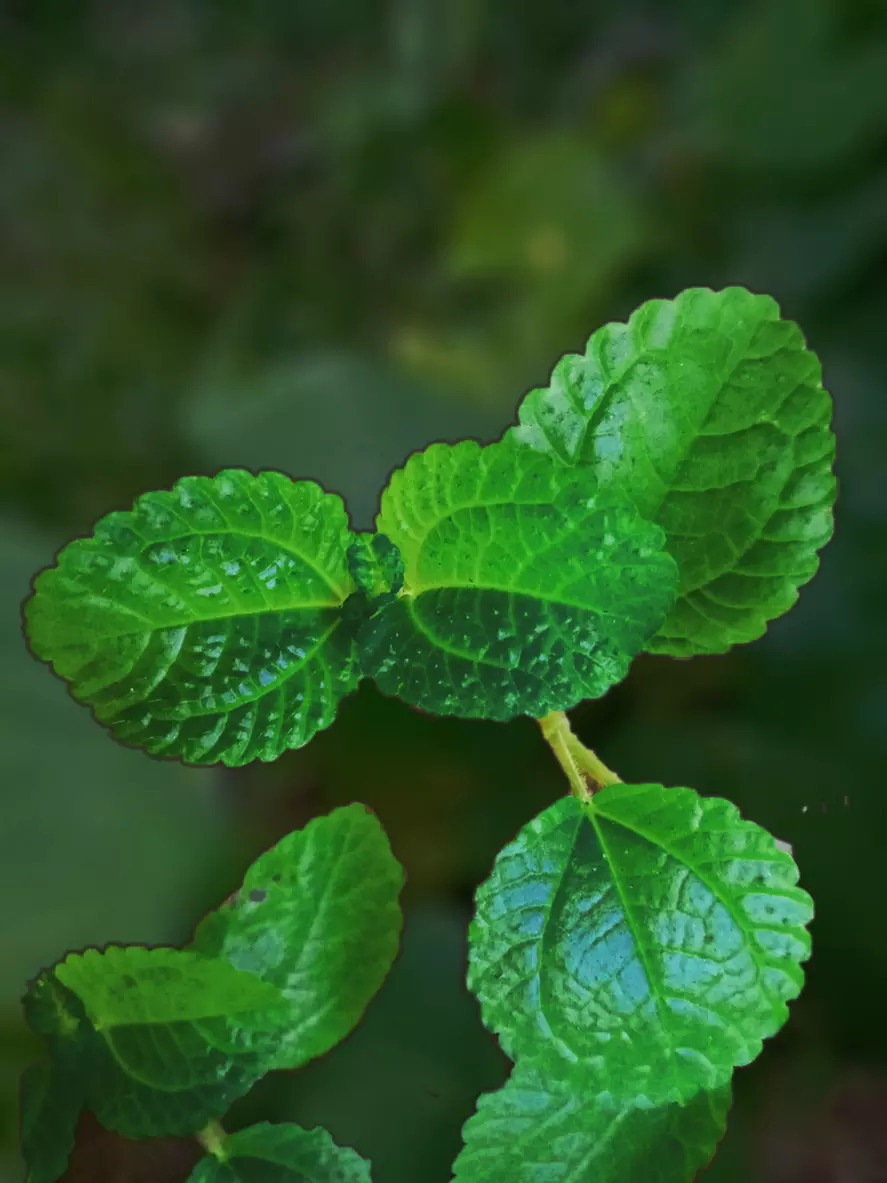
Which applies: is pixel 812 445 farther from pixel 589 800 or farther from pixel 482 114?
pixel 482 114

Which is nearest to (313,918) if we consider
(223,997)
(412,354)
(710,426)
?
(223,997)

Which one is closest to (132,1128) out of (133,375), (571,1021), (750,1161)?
(571,1021)

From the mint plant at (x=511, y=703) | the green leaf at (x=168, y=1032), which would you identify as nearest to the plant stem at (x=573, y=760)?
the mint plant at (x=511, y=703)

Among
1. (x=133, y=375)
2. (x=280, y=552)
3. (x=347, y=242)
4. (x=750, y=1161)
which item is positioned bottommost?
(x=750, y=1161)

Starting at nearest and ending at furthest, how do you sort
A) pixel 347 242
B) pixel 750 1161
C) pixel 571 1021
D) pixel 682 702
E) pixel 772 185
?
pixel 571 1021 → pixel 750 1161 → pixel 682 702 → pixel 772 185 → pixel 347 242

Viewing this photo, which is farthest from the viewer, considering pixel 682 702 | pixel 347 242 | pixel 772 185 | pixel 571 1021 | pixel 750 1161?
pixel 347 242

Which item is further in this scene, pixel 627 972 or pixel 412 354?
pixel 412 354

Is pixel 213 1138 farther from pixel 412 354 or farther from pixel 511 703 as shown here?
pixel 412 354

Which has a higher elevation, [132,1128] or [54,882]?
[54,882]
